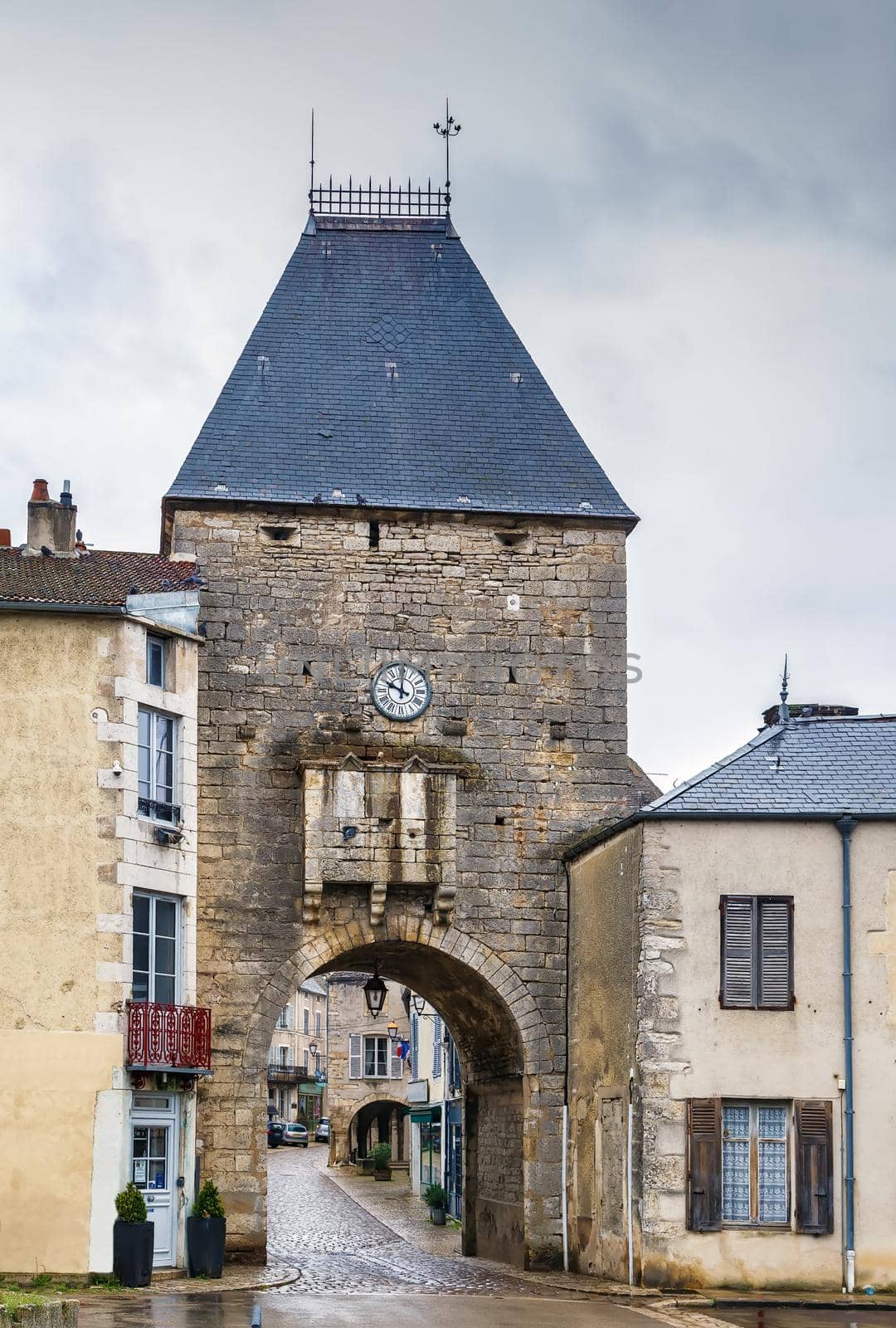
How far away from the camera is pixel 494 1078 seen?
23.8 meters

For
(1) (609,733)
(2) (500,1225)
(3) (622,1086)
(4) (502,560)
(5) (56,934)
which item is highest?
(4) (502,560)

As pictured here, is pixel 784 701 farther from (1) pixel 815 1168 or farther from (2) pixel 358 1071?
(2) pixel 358 1071

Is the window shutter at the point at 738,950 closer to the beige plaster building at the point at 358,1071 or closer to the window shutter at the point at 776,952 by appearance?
the window shutter at the point at 776,952

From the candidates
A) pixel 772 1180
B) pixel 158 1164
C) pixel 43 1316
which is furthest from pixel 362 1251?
pixel 43 1316

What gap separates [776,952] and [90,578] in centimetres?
760

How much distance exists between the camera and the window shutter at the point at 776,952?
18.2 meters

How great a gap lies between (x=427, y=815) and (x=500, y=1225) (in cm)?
517

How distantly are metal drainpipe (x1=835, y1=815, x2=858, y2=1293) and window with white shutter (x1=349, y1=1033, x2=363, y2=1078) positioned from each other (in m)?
34.0

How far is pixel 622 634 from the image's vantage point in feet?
73.5

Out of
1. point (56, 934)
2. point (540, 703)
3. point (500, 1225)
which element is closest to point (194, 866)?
point (56, 934)

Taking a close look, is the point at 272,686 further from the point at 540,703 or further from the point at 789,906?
the point at 789,906

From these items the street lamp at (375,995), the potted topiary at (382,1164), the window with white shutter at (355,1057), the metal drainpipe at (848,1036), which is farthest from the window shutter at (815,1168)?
the window with white shutter at (355,1057)

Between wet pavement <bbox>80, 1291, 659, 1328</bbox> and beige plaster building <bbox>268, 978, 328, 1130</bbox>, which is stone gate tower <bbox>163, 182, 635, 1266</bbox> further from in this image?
beige plaster building <bbox>268, 978, 328, 1130</bbox>

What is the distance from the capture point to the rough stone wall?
21312 mm
